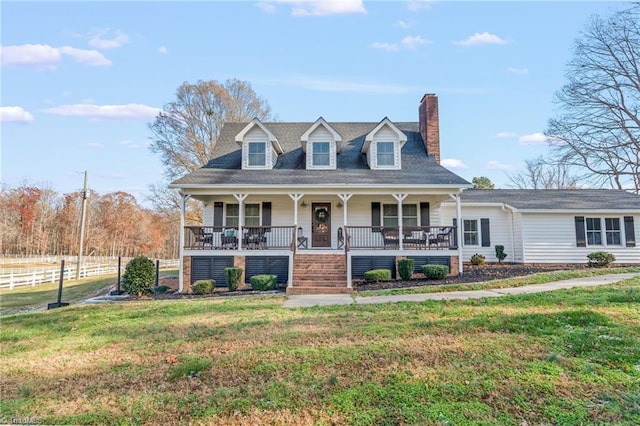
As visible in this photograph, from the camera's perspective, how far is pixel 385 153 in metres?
15.9

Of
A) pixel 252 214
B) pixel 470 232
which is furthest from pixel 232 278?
pixel 470 232

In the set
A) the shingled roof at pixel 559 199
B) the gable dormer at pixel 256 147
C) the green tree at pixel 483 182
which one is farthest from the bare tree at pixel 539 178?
the gable dormer at pixel 256 147

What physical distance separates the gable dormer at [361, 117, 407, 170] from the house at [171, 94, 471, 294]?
0.05 meters

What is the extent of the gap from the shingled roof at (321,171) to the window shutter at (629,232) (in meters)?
9.04

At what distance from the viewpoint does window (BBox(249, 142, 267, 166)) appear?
1594 cm

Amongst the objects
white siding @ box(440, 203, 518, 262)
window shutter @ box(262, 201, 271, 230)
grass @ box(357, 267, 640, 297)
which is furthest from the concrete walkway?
white siding @ box(440, 203, 518, 262)

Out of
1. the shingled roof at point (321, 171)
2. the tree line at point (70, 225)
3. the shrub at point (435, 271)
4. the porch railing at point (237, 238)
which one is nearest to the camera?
the shrub at point (435, 271)

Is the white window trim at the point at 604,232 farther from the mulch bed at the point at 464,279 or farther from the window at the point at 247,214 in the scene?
the window at the point at 247,214

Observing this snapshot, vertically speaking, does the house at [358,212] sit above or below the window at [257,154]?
below

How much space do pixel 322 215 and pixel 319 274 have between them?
162 inches

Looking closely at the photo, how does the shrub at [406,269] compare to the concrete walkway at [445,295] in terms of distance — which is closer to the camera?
the concrete walkway at [445,295]

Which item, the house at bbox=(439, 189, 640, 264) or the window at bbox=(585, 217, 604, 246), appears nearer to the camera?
the house at bbox=(439, 189, 640, 264)

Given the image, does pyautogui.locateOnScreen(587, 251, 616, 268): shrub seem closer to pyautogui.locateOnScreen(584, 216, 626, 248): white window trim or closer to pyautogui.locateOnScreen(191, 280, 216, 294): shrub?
pyautogui.locateOnScreen(584, 216, 626, 248): white window trim

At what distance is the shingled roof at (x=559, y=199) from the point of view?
16.4 meters
